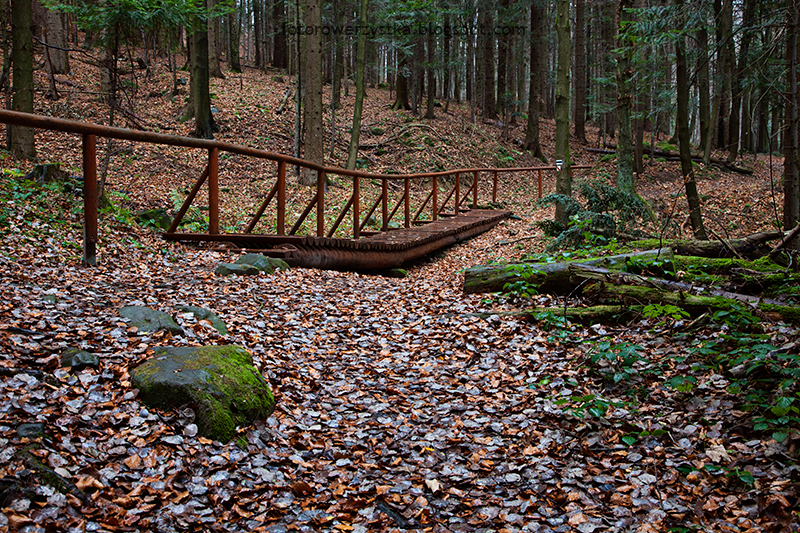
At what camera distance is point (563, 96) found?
33.2 ft

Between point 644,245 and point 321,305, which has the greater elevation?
point 644,245

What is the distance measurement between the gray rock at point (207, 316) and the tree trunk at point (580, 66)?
23.1 m

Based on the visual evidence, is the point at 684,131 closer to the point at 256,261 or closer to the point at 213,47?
the point at 256,261

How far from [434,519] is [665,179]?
20.5m

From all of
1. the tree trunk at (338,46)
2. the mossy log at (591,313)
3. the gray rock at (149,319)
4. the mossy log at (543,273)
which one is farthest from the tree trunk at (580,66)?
the gray rock at (149,319)

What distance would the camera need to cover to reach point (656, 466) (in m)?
3.12

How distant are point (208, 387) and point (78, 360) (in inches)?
32.4

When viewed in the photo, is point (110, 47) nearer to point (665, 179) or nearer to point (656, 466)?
point (656, 466)

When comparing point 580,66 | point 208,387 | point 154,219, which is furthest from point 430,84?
point 208,387

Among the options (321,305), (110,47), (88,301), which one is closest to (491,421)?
(321,305)

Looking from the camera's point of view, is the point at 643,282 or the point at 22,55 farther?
the point at 22,55

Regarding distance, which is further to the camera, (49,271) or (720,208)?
(720,208)

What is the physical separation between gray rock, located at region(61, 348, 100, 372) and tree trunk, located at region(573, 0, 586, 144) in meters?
24.3

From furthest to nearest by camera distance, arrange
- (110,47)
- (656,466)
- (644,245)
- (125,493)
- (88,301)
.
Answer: (110,47) → (644,245) → (88,301) → (656,466) → (125,493)
